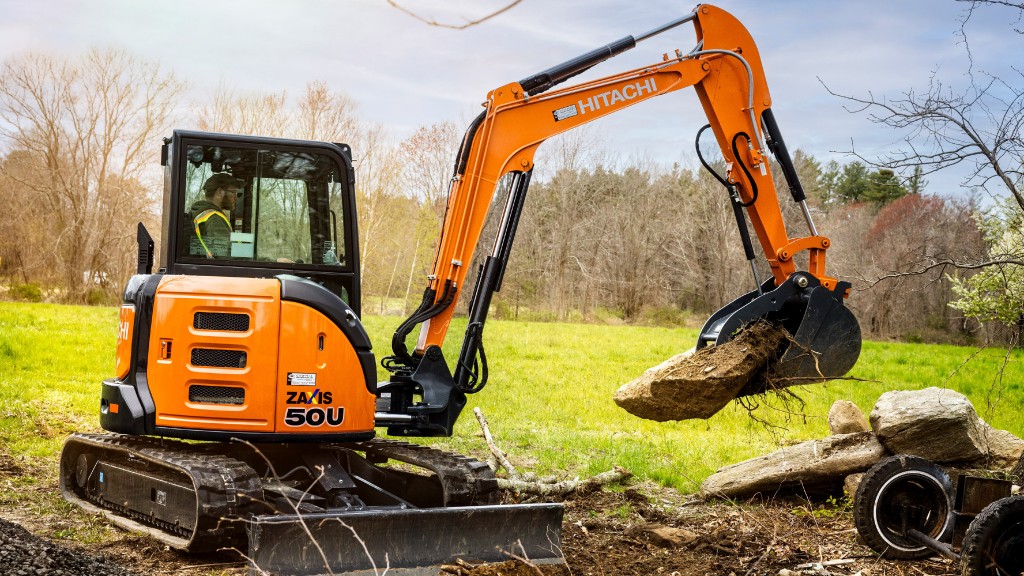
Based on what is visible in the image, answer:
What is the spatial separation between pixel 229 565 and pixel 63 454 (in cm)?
235

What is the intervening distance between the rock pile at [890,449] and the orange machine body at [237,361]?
3.99 metres

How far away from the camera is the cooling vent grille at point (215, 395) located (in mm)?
5359

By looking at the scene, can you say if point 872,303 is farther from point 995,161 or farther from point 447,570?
point 447,570

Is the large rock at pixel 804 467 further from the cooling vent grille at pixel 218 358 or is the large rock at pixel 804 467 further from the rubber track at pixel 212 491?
the cooling vent grille at pixel 218 358

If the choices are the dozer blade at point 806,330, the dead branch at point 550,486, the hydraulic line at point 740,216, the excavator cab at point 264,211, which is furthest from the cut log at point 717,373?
the excavator cab at point 264,211

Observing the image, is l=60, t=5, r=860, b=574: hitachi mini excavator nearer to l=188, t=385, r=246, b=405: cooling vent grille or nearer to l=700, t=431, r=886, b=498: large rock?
l=188, t=385, r=246, b=405: cooling vent grille

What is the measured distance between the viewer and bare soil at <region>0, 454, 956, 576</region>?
17.0 ft

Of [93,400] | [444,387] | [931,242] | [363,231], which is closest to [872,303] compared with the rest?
[931,242]

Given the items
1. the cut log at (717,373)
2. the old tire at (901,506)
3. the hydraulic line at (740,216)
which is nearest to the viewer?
the old tire at (901,506)

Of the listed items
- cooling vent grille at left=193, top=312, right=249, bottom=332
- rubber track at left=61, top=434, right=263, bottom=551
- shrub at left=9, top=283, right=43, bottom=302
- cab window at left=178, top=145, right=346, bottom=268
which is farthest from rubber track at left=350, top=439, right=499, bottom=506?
shrub at left=9, top=283, right=43, bottom=302

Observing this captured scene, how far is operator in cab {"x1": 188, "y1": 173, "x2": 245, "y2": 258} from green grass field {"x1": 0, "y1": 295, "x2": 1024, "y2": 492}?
13.6 ft

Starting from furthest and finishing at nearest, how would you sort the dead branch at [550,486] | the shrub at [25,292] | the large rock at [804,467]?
the shrub at [25,292] → the dead branch at [550,486] → the large rock at [804,467]

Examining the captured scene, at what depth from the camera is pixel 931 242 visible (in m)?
34.7

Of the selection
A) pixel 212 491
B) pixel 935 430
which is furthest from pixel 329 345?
pixel 935 430
